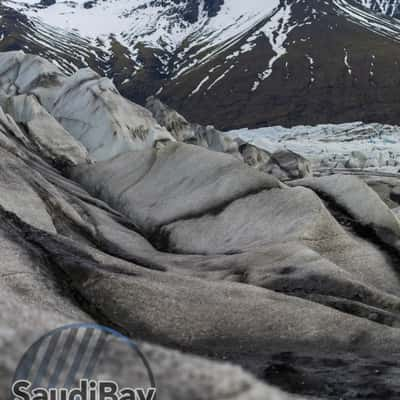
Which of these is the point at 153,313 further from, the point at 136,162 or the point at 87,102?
the point at 87,102

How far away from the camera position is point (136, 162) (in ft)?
73.6

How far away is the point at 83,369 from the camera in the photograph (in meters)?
3.13

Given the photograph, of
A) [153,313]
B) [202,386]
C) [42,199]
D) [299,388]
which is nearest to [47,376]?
[202,386]

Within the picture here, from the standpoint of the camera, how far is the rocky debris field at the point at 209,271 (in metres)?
7.61

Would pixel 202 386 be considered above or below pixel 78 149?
above

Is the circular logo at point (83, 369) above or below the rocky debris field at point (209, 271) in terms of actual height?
above

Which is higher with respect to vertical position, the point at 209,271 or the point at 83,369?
the point at 83,369

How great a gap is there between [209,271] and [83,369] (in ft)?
33.0

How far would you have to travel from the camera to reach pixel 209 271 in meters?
13.1

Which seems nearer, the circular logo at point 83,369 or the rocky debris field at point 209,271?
the circular logo at point 83,369

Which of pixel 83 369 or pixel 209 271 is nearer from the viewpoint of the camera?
pixel 83 369

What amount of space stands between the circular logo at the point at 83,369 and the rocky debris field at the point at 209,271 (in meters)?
0.07

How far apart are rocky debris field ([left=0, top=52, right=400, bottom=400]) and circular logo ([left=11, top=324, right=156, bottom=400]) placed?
7 centimetres

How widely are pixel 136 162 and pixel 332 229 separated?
33.0ft
